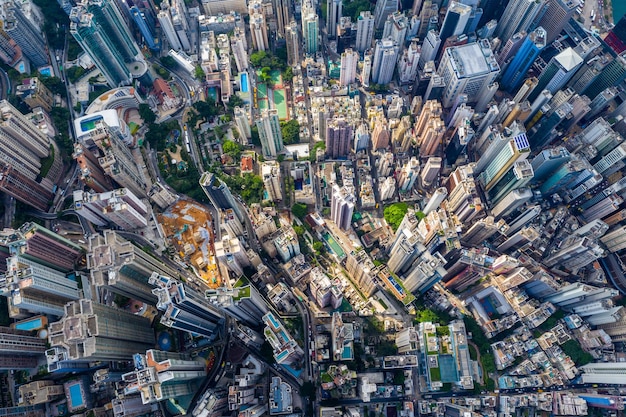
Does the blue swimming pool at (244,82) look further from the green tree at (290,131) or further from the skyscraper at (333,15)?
the skyscraper at (333,15)

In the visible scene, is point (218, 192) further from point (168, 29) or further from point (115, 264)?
point (168, 29)

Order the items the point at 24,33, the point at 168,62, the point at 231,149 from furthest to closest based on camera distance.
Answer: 1. the point at 168,62
2. the point at 231,149
3. the point at 24,33

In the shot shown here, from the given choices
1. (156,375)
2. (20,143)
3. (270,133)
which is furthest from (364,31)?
(156,375)

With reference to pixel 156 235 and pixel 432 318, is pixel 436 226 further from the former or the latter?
pixel 156 235

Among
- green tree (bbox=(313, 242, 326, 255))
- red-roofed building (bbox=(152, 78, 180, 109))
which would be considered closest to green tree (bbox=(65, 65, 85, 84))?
red-roofed building (bbox=(152, 78, 180, 109))

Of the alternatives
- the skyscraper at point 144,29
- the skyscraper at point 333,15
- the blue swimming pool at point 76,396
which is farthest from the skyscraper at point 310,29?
the blue swimming pool at point 76,396

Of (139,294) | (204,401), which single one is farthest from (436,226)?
(139,294)

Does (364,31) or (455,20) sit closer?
(455,20)

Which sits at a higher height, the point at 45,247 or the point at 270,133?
the point at 270,133
